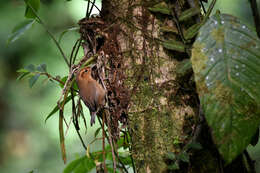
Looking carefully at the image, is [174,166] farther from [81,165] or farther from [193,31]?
[81,165]

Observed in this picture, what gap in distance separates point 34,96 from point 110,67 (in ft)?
10.7

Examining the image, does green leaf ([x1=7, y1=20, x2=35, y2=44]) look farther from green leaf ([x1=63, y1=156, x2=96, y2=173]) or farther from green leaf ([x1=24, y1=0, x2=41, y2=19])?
green leaf ([x1=63, y1=156, x2=96, y2=173])

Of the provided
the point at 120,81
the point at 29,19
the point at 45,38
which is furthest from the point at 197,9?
the point at 45,38

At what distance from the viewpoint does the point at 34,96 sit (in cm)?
425

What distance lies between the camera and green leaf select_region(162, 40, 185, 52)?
1.02m

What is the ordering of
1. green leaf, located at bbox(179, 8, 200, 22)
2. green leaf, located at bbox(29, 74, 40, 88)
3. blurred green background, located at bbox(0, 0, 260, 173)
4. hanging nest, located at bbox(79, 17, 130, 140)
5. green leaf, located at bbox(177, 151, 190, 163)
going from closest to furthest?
green leaf, located at bbox(177, 151, 190, 163) < green leaf, located at bbox(179, 8, 200, 22) < hanging nest, located at bbox(79, 17, 130, 140) < green leaf, located at bbox(29, 74, 40, 88) < blurred green background, located at bbox(0, 0, 260, 173)

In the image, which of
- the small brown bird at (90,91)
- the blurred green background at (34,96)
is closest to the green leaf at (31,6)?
the small brown bird at (90,91)

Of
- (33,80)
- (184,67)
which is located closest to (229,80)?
(184,67)

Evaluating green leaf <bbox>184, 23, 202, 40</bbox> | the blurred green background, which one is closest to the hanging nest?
green leaf <bbox>184, 23, 202, 40</bbox>

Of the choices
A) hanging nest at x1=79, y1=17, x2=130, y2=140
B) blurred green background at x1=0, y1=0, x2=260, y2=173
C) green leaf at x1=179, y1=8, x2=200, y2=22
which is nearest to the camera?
green leaf at x1=179, y1=8, x2=200, y2=22

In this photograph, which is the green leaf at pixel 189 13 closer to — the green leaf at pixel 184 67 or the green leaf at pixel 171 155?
the green leaf at pixel 184 67

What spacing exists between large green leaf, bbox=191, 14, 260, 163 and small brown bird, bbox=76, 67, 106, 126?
482 mm

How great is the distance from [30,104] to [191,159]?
142 inches

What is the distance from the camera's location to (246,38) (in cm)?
80
